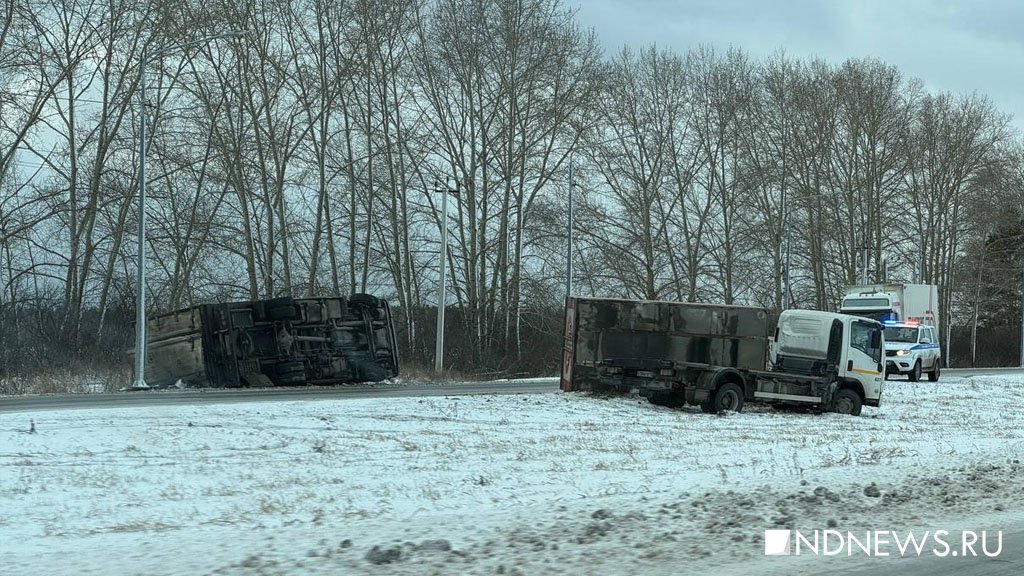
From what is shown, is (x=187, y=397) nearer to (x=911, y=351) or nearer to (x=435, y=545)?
(x=435, y=545)

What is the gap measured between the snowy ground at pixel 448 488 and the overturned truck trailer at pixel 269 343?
9.49 meters

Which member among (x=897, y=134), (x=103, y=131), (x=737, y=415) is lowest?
(x=737, y=415)

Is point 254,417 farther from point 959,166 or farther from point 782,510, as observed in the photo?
point 959,166

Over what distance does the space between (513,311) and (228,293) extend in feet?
42.7

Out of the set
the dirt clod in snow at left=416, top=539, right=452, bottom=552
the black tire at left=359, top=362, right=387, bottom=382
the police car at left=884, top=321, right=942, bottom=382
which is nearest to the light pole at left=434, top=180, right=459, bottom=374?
the black tire at left=359, top=362, right=387, bottom=382

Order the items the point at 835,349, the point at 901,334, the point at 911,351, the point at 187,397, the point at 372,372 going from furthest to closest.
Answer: the point at 901,334 < the point at 911,351 < the point at 372,372 < the point at 187,397 < the point at 835,349

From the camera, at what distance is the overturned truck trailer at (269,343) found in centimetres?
2841

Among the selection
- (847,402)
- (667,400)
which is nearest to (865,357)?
(847,402)

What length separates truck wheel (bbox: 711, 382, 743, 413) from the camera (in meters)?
21.5

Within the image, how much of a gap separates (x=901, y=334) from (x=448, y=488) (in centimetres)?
3066

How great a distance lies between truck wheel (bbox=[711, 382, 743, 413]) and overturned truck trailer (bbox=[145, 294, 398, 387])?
11690 millimetres

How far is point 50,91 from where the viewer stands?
39562 millimetres

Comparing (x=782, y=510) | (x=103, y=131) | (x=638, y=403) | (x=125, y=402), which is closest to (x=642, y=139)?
(x=103, y=131)

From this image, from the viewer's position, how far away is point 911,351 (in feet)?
121
